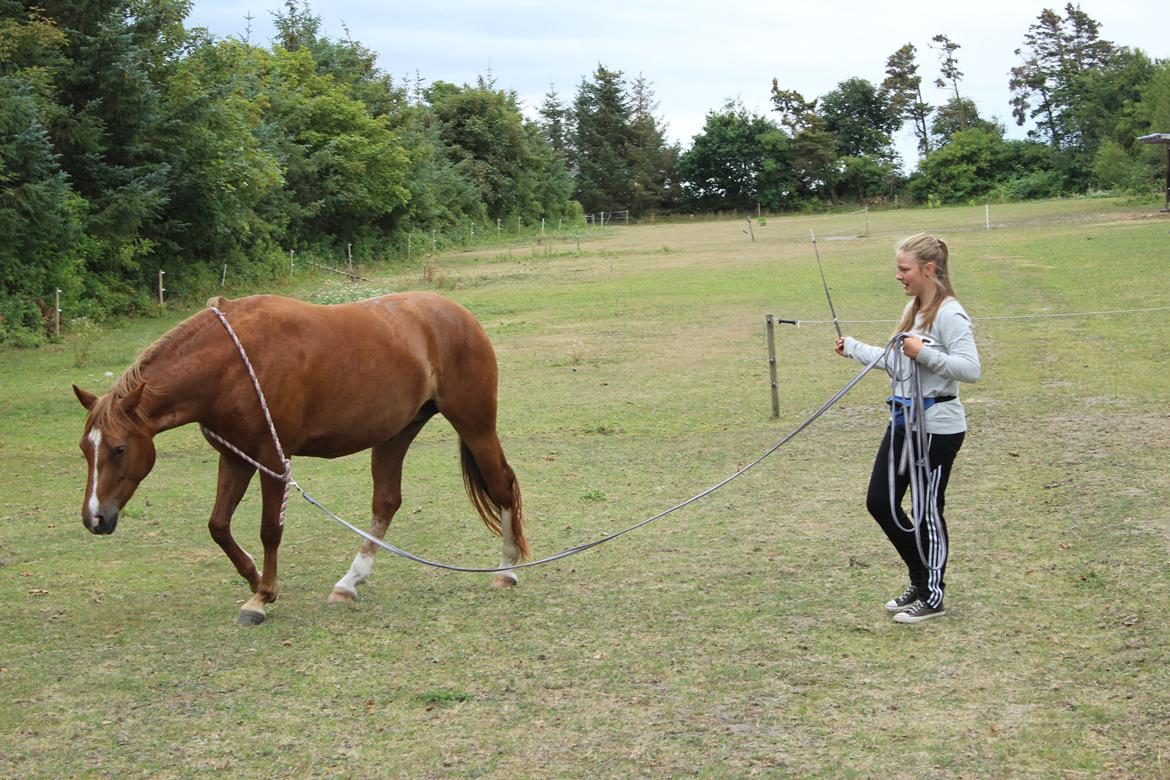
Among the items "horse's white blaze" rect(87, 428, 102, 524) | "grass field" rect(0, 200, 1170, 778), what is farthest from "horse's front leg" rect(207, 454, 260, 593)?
"horse's white blaze" rect(87, 428, 102, 524)

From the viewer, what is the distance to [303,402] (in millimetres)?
5746

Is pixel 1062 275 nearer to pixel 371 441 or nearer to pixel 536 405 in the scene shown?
pixel 536 405

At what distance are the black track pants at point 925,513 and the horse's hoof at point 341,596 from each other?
2828 millimetres

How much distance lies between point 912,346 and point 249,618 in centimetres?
358

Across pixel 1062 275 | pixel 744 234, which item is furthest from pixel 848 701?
pixel 744 234

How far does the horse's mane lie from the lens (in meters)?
5.11

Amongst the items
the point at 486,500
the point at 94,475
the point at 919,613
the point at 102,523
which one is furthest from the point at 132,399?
the point at 919,613

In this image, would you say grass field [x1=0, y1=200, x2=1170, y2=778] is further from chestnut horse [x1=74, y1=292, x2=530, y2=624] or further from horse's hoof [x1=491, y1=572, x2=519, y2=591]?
chestnut horse [x1=74, y1=292, x2=530, y2=624]

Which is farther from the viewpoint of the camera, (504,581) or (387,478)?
(387,478)

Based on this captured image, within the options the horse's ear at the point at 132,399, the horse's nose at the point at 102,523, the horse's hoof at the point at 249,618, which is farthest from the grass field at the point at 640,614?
the horse's ear at the point at 132,399

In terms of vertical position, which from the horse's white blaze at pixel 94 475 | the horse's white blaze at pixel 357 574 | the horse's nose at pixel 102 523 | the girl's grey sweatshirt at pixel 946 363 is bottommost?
the horse's white blaze at pixel 357 574

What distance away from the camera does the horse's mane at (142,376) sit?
5.11 metres

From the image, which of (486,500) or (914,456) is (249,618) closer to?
(486,500)

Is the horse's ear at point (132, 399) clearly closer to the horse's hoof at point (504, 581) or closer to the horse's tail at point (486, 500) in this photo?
the horse's tail at point (486, 500)
